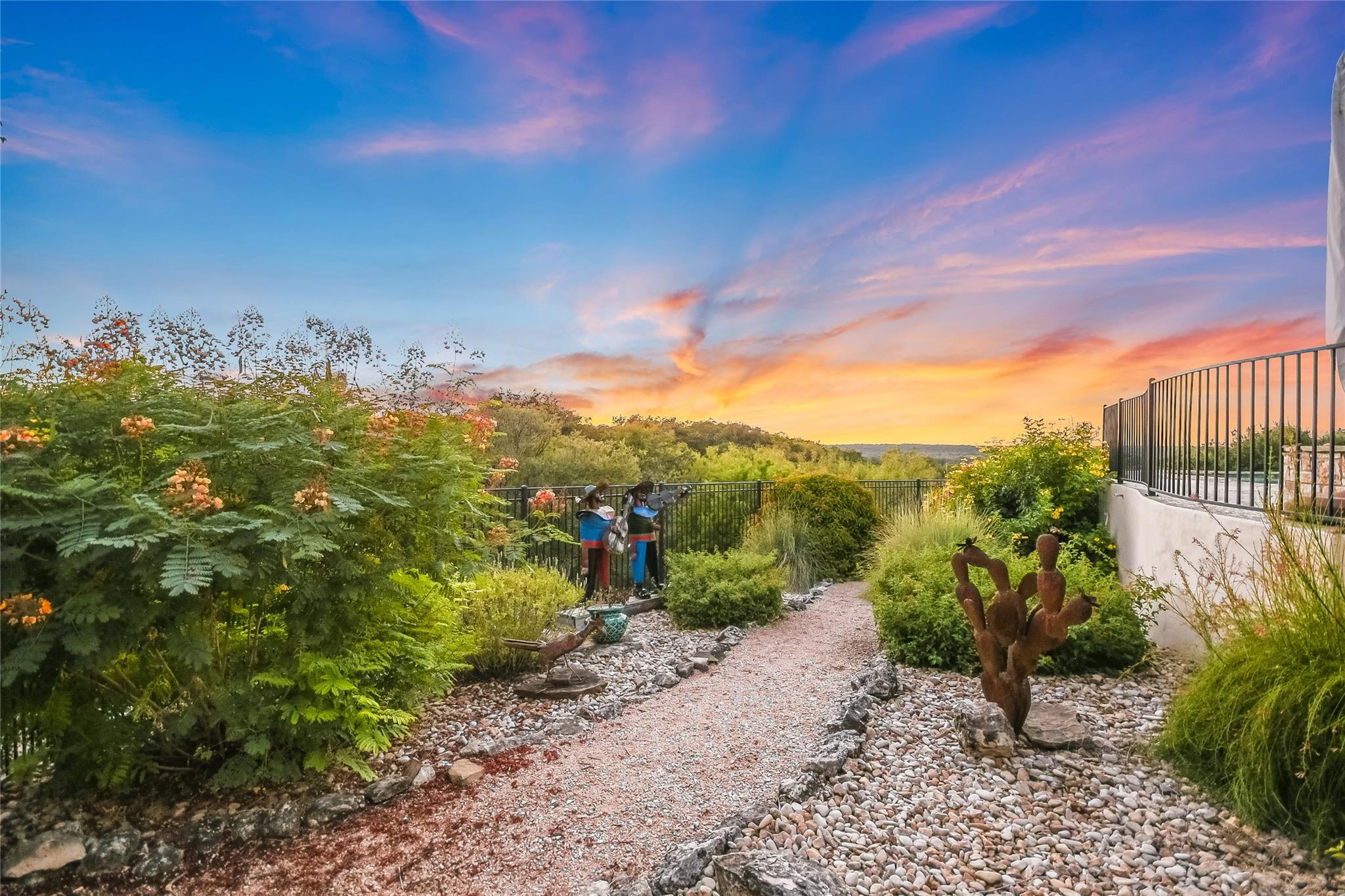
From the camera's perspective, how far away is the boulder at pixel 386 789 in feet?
9.89

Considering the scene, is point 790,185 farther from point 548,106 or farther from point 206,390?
point 206,390

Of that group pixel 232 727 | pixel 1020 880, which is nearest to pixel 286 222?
pixel 232 727

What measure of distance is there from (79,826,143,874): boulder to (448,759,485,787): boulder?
125 centimetres

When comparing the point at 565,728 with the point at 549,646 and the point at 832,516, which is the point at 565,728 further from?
the point at 832,516

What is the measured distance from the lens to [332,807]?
2.88 meters

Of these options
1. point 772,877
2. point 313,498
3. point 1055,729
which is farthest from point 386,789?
point 1055,729

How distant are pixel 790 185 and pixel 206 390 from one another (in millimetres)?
6321

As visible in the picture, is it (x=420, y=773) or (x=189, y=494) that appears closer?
(x=189, y=494)

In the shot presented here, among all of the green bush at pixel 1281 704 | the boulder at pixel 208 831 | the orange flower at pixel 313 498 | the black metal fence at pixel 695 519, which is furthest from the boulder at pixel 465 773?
the black metal fence at pixel 695 519

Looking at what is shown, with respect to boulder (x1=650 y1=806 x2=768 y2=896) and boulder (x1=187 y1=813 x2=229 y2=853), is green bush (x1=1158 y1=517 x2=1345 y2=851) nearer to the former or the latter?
boulder (x1=650 y1=806 x2=768 y2=896)

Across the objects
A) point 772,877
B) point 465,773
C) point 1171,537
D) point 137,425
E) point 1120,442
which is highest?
point 1120,442

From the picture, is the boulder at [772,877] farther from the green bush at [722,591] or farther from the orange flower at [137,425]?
the green bush at [722,591]

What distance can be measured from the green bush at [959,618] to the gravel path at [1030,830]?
47.8 inches

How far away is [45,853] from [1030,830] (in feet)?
13.0
